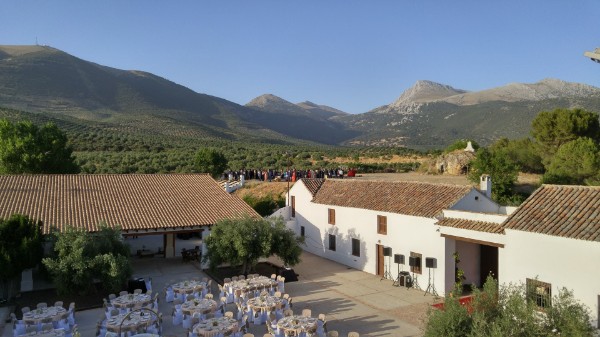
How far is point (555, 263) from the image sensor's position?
44.0 feet

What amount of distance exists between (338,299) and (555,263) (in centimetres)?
801

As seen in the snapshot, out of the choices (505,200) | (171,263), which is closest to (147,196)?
(171,263)

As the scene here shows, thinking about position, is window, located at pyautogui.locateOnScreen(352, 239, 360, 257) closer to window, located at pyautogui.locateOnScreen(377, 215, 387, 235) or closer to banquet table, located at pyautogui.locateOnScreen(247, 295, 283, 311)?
window, located at pyautogui.locateOnScreen(377, 215, 387, 235)


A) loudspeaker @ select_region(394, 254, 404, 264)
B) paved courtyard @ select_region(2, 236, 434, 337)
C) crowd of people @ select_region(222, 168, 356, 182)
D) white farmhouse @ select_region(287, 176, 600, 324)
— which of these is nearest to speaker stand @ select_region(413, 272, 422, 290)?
white farmhouse @ select_region(287, 176, 600, 324)

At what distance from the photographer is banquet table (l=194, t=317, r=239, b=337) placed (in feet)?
41.3

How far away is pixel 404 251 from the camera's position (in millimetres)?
20094

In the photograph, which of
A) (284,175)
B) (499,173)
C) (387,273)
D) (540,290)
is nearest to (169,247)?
(387,273)

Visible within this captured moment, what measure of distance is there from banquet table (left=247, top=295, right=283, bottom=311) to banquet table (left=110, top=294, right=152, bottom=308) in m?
3.54

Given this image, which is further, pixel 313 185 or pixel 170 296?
pixel 313 185

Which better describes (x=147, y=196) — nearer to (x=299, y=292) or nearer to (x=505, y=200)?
(x=299, y=292)

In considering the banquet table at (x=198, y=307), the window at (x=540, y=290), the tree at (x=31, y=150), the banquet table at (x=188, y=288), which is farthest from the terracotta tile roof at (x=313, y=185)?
the tree at (x=31, y=150)

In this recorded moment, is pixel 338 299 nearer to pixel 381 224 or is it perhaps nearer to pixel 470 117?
pixel 381 224

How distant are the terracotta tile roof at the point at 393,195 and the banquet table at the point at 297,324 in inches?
324

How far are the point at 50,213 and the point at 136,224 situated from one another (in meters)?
3.96
